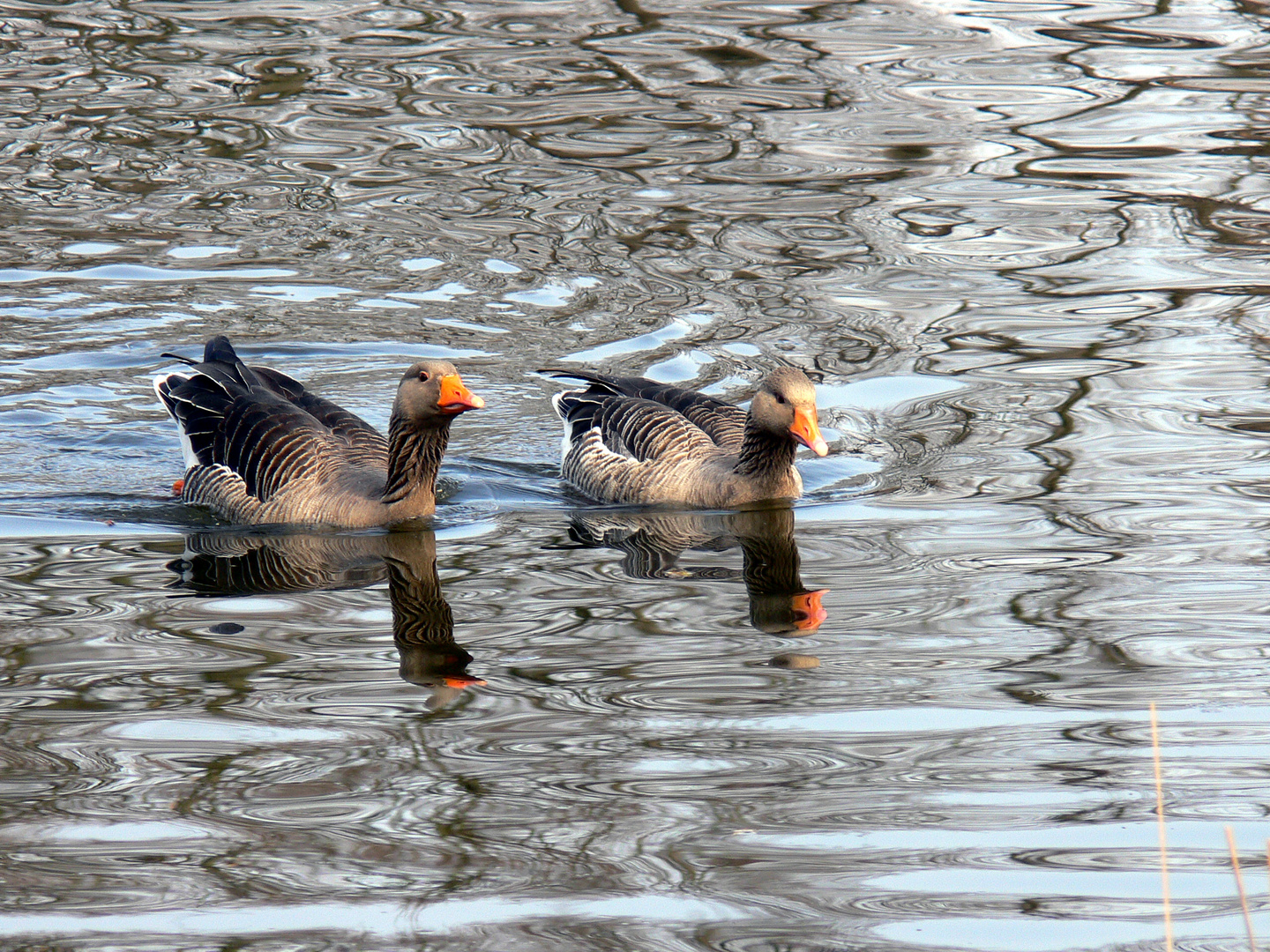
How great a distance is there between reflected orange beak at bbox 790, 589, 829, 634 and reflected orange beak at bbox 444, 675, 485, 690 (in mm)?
1604

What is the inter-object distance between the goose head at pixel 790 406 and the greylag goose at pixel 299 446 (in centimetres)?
178

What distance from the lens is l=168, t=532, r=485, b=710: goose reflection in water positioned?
720 centimetres

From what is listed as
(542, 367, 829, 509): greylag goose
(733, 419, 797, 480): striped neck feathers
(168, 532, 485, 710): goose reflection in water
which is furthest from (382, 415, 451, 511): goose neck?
(733, 419, 797, 480): striped neck feathers

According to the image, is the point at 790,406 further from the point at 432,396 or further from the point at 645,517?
the point at 432,396

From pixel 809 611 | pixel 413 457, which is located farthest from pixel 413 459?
pixel 809 611

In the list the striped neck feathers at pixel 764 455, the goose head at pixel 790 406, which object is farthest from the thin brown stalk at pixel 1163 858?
the striped neck feathers at pixel 764 455

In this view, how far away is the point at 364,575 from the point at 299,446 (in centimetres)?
163

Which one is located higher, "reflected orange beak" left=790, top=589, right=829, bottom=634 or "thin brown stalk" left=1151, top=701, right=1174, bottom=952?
"thin brown stalk" left=1151, top=701, right=1174, bottom=952

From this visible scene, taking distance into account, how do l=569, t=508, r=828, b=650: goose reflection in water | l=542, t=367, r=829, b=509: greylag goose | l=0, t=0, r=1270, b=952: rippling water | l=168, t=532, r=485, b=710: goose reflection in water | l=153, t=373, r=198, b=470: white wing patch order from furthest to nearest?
l=153, t=373, r=198, b=470: white wing patch → l=542, t=367, r=829, b=509: greylag goose → l=569, t=508, r=828, b=650: goose reflection in water → l=168, t=532, r=485, b=710: goose reflection in water → l=0, t=0, r=1270, b=952: rippling water

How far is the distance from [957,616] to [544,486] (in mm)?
4156

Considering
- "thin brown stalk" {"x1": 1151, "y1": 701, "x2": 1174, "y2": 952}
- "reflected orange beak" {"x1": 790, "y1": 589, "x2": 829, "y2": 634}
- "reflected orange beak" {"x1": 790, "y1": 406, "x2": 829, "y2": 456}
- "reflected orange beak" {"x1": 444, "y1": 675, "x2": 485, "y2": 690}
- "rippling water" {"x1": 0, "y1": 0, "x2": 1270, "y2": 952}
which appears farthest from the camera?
→ "reflected orange beak" {"x1": 790, "y1": 406, "x2": 829, "y2": 456}

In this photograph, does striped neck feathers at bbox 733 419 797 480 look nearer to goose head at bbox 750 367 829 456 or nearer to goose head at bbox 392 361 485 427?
goose head at bbox 750 367 829 456

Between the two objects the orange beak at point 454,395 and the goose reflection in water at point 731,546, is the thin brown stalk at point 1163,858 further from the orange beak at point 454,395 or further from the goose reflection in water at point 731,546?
the orange beak at point 454,395

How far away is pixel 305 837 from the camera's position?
5.54 meters
